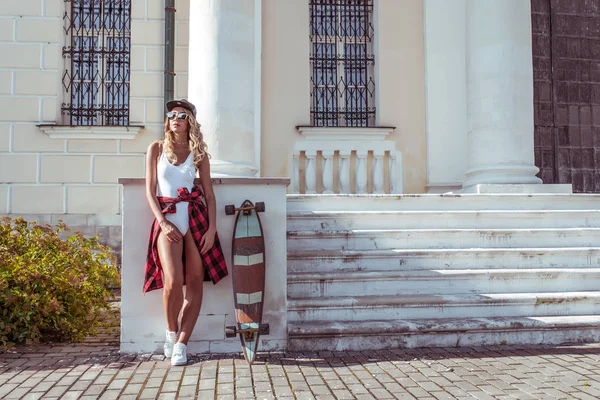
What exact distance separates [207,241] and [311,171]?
4480mm

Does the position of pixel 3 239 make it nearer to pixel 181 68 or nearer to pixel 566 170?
pixel 181 68

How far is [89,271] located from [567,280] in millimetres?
4890

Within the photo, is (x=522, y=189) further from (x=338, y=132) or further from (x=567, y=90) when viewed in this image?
(x=567, y=90)

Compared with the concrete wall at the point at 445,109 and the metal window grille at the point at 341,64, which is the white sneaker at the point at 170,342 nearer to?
the metal window grille at the point at 341,64

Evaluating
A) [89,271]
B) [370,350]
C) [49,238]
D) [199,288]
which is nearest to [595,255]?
[370,350]

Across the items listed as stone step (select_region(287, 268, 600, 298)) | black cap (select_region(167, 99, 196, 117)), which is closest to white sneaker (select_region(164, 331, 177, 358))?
stone step (select_region(287, 268, 600, 298))

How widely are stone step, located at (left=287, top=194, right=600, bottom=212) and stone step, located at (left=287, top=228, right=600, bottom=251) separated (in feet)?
2.02

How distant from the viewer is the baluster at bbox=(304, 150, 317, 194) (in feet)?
29.0

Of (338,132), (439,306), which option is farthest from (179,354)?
(338,132)

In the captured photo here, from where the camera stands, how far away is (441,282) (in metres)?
5.70

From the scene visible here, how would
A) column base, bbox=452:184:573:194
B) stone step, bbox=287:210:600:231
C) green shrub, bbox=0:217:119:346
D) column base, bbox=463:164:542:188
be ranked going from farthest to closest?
column base, bbox=463:164:542:188
column base, bbox=452:184:573:194
stone step, bbox=287:210:600:231
green shrub, bbox=0:217:119:346

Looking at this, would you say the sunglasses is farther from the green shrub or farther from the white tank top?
the green shrub

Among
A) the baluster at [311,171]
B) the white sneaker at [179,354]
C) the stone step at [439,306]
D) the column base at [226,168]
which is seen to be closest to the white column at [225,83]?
the column base at [226,168]

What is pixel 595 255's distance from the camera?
608 centimetres
